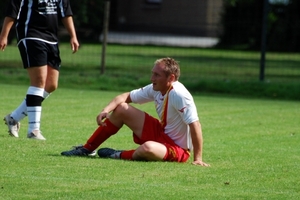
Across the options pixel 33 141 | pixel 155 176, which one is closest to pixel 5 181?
pixel 155 176

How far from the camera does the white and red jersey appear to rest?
838cm

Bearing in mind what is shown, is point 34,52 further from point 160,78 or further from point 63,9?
point 160,78

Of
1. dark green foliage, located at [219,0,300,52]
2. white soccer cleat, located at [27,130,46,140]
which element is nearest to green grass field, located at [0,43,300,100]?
dark green foliage, located at [219,0,300,52]

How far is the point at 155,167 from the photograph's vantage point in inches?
318

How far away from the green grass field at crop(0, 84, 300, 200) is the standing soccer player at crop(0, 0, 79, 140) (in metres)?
0.27

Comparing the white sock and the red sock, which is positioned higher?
the white sock

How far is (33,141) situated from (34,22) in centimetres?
138

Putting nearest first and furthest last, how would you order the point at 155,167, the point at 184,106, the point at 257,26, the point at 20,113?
the point at 155,167 → the point at 184,106 → the point at 20,113 → the point at 257,26

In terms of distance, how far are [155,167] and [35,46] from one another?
8.02 ft

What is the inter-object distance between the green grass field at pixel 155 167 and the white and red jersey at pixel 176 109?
1.14 feet

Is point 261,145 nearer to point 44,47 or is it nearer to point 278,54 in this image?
point 44,47

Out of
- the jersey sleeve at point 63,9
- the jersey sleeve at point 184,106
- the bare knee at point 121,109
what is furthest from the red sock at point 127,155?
the jersey sleeve at point 63,9

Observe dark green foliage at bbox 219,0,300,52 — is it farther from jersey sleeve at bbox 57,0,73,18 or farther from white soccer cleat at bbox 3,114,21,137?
white soccer cleat at bbox 3,114,21,137

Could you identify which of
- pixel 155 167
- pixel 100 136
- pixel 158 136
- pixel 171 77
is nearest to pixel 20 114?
pixel 100 136
